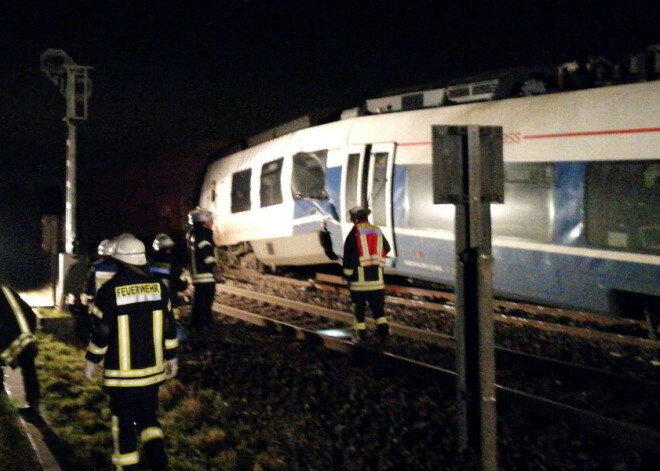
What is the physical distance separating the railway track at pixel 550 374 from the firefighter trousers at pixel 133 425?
3.03 m

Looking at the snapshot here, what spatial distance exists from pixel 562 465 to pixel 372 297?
154 inches

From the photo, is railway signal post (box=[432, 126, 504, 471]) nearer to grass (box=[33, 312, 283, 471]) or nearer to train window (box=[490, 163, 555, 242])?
grass (box=[33, 312, 283, 471])

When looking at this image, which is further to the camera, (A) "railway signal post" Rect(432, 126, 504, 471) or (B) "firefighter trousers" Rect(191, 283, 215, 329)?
(B) "firefighter trousers" Rect(191, 283, 215, 329)

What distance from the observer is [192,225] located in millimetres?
10156

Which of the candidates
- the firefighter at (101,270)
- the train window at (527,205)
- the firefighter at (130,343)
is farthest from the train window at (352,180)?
the firefighter at (130,343)

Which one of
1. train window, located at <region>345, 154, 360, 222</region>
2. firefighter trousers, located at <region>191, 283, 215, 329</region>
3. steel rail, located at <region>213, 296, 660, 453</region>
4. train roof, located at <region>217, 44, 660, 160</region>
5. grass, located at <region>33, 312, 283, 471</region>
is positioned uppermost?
train roof, located at <region>217, 44, 660, 160</region>

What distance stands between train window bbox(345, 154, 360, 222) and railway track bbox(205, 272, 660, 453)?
182cm

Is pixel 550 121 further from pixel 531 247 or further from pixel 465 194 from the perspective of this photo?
pixel 465 194

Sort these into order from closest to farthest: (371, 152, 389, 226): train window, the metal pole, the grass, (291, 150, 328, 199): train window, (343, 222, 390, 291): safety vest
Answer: the grass, (343, 222, 390, 291): safety vest, the metal pole, (371, 152, 389, 226): train window, (291, 150, 328, 199): train window

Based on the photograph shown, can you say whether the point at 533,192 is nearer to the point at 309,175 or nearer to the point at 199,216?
the point at 199,216

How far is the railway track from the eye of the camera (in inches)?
234

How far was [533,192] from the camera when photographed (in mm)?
9789

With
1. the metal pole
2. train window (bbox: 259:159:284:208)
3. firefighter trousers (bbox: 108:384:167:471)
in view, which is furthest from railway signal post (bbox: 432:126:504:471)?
train window (bbox: 259:159:284:208)

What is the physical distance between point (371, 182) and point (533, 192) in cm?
297
